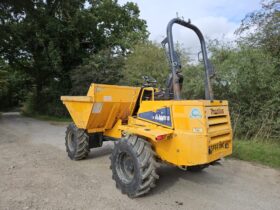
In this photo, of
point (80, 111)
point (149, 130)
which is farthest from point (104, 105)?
point (149, 130)

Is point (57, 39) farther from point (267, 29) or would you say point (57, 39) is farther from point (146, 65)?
point (267, 29)

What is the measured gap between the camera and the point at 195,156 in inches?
147

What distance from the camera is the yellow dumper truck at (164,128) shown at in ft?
12.3

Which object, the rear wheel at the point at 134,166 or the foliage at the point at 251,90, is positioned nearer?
the rear wheel at the point at 134,166

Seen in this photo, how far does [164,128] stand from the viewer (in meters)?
4.18

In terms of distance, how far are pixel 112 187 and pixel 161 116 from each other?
147 centimetres

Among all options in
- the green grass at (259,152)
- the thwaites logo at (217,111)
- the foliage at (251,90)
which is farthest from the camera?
the foliage at (251,90)

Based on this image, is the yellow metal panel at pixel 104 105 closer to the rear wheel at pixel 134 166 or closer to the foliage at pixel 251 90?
the rear wheel at pixel 134 166

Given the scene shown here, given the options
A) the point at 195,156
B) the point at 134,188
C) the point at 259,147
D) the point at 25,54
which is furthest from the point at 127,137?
the point at 25,54

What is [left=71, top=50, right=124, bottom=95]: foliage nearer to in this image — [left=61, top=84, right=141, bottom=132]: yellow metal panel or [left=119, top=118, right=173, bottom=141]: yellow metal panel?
[left=61, top=84, right=141, bottom=132]: yellow metal panel

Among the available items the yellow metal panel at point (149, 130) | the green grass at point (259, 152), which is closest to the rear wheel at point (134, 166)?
the yellow metal panel at point (149, 130)

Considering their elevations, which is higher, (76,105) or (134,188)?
(76,105)

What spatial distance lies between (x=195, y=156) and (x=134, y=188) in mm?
1067

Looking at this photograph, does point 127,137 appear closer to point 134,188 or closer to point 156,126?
point 156,126
